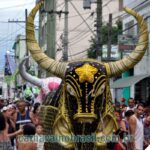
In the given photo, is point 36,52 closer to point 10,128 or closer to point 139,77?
point 10,128

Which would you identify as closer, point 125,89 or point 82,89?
point 82,89

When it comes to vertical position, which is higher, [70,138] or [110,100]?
[110,100]

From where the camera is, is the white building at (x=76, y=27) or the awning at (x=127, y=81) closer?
the awning at (x=127, y=81)

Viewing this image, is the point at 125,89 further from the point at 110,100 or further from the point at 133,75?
the point at 110,100

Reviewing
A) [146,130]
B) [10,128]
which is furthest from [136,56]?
[146,130]

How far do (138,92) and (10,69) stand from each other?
887 inches

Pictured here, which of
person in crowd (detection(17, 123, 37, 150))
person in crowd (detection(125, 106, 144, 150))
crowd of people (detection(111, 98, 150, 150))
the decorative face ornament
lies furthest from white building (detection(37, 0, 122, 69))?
the decorative face ornament

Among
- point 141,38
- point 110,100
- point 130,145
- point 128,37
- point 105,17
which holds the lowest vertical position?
point 130,145

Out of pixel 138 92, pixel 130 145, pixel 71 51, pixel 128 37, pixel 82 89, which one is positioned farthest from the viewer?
pixel 71 51

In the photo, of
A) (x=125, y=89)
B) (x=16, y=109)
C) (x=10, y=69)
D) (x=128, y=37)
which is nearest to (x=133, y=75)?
(x=125, y=89)

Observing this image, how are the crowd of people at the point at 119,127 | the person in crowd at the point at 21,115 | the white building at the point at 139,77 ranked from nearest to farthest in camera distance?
the crowd of people at the point at 119,127 < the person in crowd at the point at 21,115 < the white building at the point at 139,77

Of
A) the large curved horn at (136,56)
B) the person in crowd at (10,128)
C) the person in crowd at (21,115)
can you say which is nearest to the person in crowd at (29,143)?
the large curved horn at (136,56)

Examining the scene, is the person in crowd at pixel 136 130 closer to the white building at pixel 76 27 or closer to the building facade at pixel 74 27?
the building facade at pixel 74 27

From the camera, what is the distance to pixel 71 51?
163 ft
